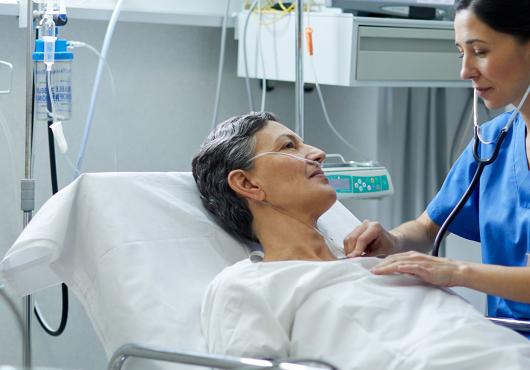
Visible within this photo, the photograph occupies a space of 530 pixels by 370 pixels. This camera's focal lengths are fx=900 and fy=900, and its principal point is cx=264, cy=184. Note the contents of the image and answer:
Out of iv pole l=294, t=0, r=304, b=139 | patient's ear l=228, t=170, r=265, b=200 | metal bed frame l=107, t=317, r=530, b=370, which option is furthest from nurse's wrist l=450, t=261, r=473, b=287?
iv pole l=294, t=0, r=304, b=139

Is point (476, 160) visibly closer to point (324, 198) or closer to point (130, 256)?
point (324, 198)

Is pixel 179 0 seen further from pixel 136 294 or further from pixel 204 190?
pixel 136 294

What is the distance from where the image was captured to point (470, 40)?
6.44 ft

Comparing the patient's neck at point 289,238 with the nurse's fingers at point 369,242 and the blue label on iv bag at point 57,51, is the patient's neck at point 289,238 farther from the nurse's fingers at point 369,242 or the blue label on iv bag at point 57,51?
the blue label on iv bag at point 57,51

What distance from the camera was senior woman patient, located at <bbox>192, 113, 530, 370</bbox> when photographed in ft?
5.39

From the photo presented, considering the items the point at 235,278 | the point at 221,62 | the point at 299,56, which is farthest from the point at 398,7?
the point at 235,278

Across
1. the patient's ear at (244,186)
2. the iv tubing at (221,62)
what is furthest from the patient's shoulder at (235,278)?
the iv tubing at (221,62)

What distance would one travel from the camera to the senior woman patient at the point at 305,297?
5.39 ft

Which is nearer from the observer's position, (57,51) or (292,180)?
(292,180)

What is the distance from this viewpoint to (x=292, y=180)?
202 centimetres

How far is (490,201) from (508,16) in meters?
0.46

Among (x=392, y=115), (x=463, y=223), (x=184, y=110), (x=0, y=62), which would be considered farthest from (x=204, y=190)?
(x=392, y=115)

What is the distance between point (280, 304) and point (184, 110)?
5.35 ft

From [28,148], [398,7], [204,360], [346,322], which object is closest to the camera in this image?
[204,360]
